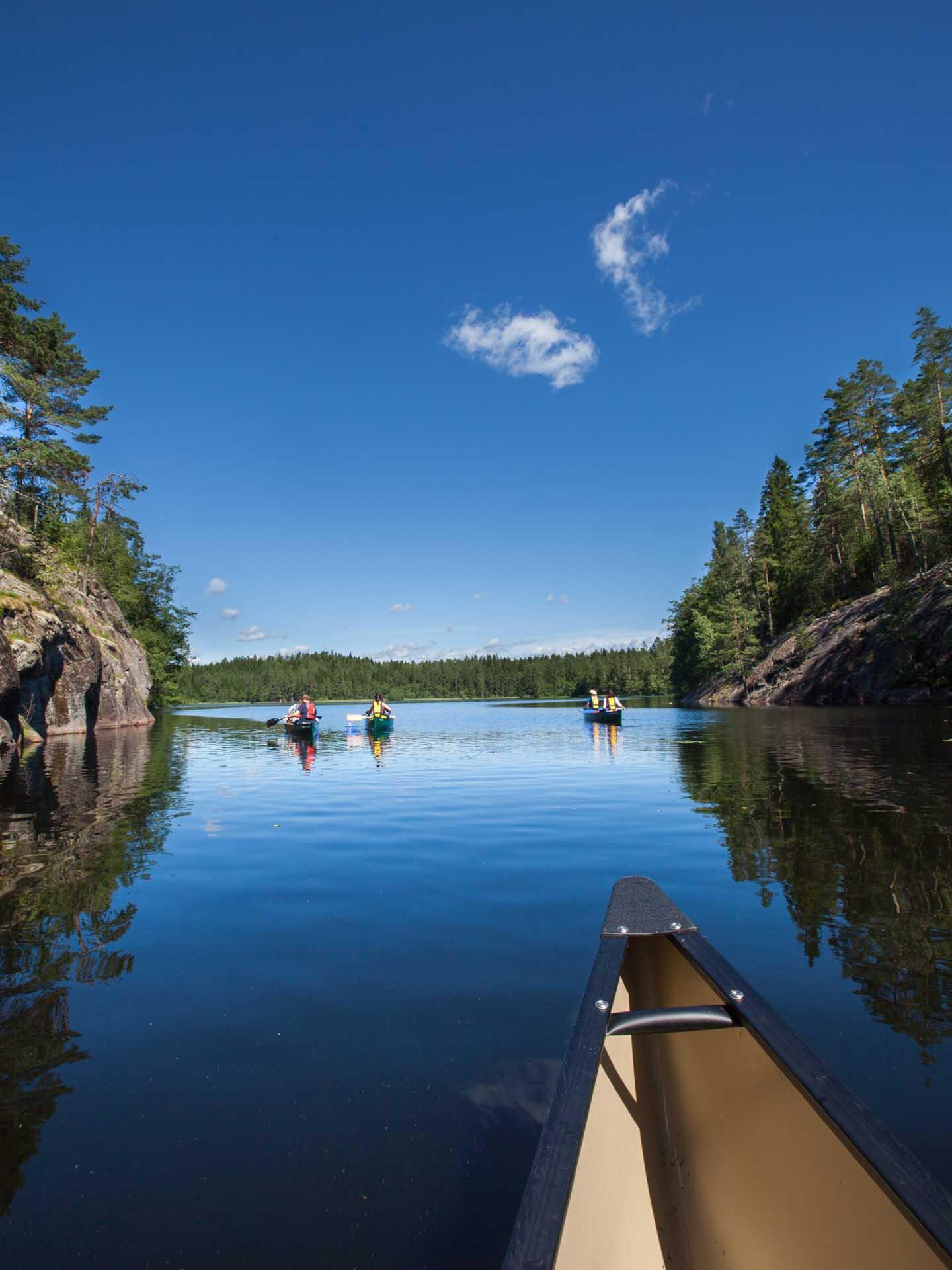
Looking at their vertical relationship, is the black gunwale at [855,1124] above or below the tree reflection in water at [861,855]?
above

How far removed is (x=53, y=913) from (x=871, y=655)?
169 ft

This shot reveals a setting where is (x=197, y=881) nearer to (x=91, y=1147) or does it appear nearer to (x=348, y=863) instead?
(x=348, y=863)

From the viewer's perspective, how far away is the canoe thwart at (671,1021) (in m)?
2.74

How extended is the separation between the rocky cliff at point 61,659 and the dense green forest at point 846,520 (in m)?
53.1

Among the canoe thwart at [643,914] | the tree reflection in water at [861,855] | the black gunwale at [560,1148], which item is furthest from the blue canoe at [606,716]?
the black gunwale at [560,1148]

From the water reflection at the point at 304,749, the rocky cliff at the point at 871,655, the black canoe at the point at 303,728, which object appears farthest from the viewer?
the rocky cliff at the point at 871,655

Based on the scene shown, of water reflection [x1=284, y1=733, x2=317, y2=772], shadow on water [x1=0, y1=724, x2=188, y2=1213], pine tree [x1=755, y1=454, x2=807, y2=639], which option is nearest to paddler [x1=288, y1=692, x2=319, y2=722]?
water reflection [x1=284, y1=733, x2=317, y2=772]

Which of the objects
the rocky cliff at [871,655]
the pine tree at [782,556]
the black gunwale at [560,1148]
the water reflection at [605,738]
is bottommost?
the water reflection at [605,738]

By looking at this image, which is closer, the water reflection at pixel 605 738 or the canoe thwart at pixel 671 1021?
the canoe thwart at pixel 671 1021

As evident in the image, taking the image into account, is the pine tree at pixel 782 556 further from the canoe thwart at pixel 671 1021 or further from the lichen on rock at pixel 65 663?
the canoe thwart at pixel 671 1021

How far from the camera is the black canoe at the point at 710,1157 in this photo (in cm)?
185

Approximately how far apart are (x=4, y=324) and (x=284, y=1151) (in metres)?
35.5

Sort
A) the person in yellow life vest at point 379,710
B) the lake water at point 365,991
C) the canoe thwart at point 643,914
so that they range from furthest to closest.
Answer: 1. the person in yellow life vest at point 379,710
2. the canoe thwart at point 643,914
3. the lake water at point 365,991

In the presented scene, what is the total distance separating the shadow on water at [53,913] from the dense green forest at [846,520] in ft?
165
